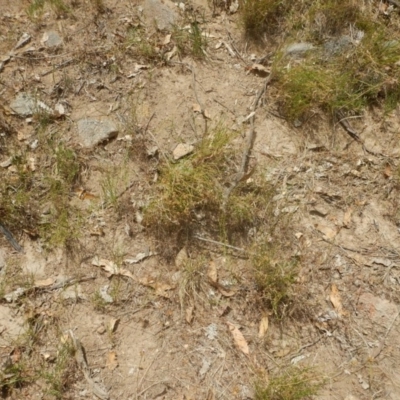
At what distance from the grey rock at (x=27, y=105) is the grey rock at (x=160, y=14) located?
1.23m

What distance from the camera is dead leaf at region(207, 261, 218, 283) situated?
121 inches

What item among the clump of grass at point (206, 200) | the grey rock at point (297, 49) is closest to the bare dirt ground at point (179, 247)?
the clump of grass at point (206, 200)

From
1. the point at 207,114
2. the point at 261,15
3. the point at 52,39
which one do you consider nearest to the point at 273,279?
the point at 207,114

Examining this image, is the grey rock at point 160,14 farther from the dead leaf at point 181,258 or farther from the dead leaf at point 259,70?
the dead leaf at point 181,258

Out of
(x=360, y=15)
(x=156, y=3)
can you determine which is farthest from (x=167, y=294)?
(x=360, y=15)

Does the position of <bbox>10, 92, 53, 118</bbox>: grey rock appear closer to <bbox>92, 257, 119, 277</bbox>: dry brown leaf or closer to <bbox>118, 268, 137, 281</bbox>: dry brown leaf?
<bbox>92, 257, 119, 277</bbox>: dry brown leaf

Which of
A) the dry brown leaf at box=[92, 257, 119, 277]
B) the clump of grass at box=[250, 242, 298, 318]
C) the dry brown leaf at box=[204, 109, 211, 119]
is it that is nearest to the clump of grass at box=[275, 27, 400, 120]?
the dry brown leaf at box=[204, 109, 211, 119]

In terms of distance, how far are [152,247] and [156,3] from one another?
225cm

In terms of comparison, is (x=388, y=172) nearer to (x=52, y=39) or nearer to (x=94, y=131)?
(x=94, y=131)

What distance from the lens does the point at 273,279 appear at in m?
2.96

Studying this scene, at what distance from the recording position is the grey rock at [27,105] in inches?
138

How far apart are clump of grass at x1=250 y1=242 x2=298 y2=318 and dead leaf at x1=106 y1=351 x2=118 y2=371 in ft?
3.50

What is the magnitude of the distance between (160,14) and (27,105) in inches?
56.0

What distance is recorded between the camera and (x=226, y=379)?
284 cm
